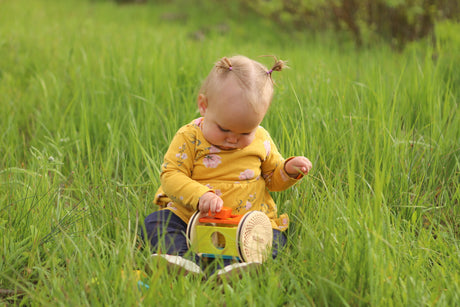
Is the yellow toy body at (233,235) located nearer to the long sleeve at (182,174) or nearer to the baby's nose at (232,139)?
the long sleeve at (182,174)

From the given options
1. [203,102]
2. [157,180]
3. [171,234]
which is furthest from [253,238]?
[157,180]

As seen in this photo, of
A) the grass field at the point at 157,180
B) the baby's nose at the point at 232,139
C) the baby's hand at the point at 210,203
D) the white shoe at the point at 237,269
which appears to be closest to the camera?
the grass field at the point at 157,180

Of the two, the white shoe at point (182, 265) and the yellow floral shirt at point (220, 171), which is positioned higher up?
the yellow floral shirt at point (220, 171)

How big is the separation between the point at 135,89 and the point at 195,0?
29.9 ft

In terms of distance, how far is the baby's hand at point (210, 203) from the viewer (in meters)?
2.04

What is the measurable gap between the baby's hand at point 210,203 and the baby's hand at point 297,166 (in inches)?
16.4

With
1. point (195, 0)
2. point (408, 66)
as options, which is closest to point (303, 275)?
point (408, 66)

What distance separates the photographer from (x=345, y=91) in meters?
3.29

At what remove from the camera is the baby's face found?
6.79 ft

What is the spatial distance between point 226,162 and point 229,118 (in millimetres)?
280

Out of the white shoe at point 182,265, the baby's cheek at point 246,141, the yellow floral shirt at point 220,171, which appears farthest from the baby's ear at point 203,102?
the white shoe at point 182,265

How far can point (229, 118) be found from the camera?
2094 millimetres

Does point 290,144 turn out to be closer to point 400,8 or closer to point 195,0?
point 400,8

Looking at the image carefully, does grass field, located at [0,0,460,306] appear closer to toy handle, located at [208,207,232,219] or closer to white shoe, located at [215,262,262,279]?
white shoe, located at [215,262,262,279]
